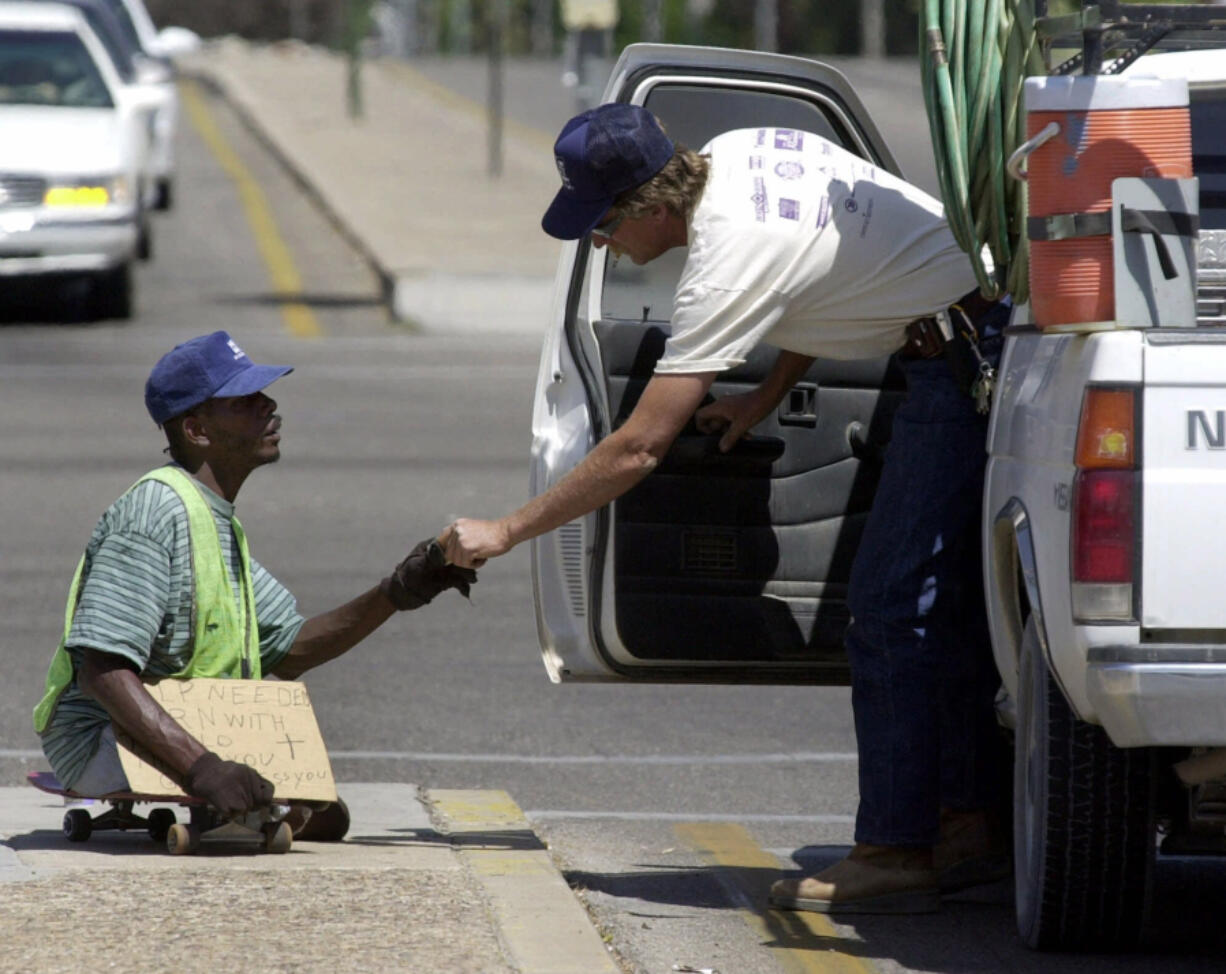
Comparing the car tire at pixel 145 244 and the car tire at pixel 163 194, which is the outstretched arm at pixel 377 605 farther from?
the car tire at pixel 163 194

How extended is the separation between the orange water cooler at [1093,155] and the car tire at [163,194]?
2052 cm

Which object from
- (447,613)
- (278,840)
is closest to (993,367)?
(278,840)

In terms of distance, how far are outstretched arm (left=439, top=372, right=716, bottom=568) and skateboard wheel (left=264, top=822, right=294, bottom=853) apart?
2.40 ft

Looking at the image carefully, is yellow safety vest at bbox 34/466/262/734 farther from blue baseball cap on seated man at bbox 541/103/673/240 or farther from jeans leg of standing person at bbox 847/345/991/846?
jeans leg of standing person at bbox 847/345/991/846

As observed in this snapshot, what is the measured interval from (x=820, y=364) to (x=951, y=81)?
1038mm

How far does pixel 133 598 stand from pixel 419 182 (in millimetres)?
22825

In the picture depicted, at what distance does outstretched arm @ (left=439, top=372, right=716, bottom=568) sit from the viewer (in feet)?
16.8

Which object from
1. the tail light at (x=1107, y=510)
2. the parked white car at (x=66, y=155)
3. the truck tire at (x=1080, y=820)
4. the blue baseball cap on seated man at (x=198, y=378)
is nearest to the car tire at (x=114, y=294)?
the parked white car at (x=66, y=155)

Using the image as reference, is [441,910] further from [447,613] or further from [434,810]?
[447,613]

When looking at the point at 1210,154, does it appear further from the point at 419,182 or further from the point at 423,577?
the point at 419,182

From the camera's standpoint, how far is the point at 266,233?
24.2 metres

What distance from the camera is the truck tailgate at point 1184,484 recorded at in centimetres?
418

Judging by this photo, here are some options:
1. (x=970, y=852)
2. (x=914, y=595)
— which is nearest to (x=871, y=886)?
(x=970, y=852)

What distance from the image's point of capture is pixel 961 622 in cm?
530
